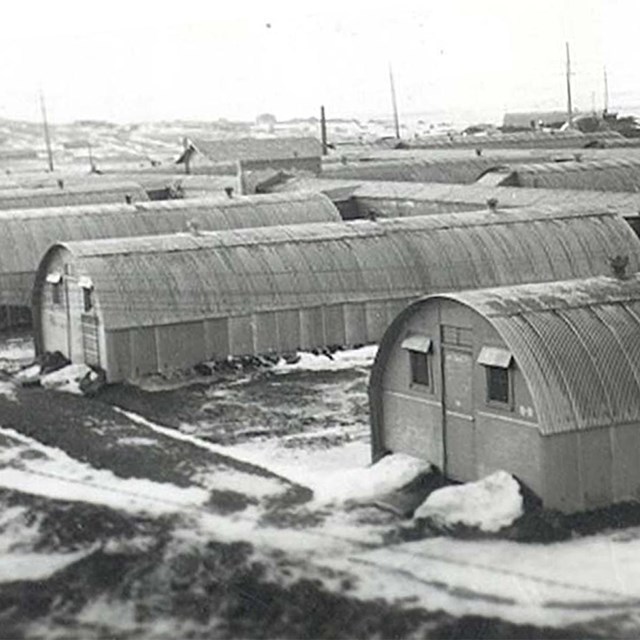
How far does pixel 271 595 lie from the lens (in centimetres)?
2044

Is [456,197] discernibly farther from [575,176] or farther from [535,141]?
[535,141]

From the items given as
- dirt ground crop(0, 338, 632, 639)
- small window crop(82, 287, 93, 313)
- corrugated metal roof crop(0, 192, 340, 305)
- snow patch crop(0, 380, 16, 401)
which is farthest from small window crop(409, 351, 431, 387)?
corrugated metal roof crop(0, 192, 340, 305)

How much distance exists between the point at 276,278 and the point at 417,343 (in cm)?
1465

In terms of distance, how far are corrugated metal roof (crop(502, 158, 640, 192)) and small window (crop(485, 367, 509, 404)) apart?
38.4m

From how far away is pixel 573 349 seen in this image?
24.6 meters

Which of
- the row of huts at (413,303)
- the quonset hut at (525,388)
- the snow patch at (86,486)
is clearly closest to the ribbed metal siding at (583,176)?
the row of huts at (413,303)

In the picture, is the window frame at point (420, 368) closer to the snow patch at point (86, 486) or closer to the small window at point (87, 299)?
the snow patch at point (86, 486)

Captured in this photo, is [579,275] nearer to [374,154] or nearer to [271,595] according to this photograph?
[271,595]

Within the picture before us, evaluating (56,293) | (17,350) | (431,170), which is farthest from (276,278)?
(431,170)

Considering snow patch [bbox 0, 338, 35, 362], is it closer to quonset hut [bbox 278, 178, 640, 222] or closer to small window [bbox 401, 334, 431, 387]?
quonset hut [bbox 278, 178, 640, 222]

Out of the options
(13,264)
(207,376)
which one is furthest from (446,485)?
(13,264)

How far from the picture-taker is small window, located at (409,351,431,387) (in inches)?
1059

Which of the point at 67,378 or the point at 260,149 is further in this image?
the point at 260,149

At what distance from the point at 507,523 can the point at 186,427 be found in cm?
Answer: 1154
